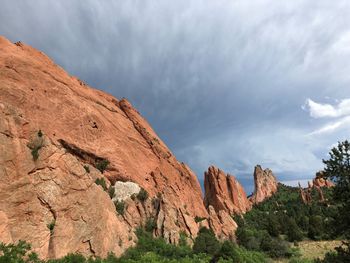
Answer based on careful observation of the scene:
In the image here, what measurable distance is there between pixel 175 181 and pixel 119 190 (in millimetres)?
20434

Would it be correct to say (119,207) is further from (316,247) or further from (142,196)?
(316,247)

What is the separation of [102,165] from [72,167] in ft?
67.9

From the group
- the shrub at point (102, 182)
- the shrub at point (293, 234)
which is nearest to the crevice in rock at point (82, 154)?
the shrub at point (102, 182)

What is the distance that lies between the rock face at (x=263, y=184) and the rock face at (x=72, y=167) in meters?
77.8

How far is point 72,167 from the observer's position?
1331 inches

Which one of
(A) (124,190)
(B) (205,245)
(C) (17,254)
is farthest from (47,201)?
(B) (205,245)

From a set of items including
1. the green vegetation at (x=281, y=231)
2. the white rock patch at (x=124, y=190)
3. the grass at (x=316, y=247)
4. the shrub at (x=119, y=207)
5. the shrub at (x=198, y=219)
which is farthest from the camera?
the shrub at (x=198, y=219)

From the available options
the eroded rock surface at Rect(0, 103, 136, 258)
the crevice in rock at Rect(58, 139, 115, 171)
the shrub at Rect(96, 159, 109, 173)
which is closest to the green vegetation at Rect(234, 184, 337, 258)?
the eroded rock surface at Rect(0, 103, 136, 258)

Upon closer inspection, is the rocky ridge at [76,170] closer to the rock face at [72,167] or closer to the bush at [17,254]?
the rock face at [72,167]

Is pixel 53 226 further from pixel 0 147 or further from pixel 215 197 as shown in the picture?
pixel 215 197

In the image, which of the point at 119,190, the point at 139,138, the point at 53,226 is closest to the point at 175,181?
the point at 139,138

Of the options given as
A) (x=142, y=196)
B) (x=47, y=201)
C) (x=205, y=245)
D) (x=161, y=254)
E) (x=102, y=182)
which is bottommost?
(x=161, y=254)

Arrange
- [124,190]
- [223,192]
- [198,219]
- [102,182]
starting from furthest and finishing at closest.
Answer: [223,192] → [198,219] → [124,190] → [102,182]

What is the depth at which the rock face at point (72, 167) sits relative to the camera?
88.0 ft
